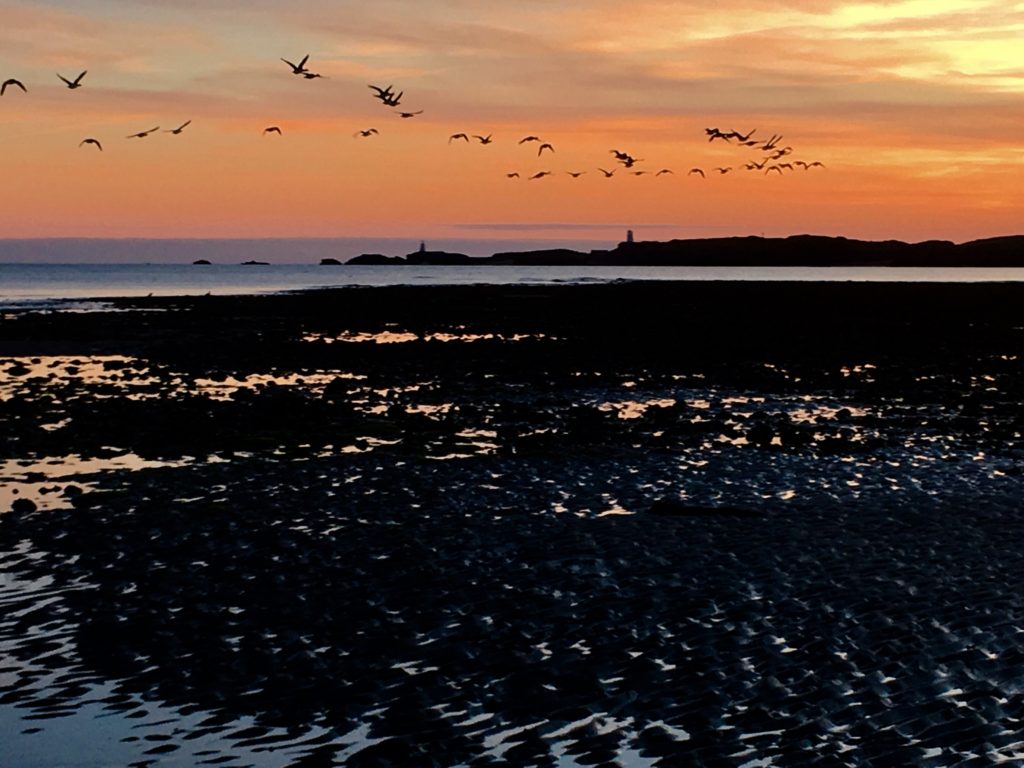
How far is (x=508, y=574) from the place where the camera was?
49.6 feet

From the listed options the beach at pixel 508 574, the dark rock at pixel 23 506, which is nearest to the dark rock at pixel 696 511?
the beach at pixel 508 574

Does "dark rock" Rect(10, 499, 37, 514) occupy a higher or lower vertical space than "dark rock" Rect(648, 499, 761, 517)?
higher

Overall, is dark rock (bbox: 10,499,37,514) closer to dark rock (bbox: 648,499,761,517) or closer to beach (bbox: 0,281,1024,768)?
beach (bbox: 0,281,1024,768)

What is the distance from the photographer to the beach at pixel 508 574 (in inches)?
396

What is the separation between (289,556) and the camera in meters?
16.1

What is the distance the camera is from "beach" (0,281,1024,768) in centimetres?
1005

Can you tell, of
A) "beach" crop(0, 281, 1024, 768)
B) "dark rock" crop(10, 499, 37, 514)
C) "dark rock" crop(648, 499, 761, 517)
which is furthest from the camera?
"dark rock" crop(648, 499, 761, 517)

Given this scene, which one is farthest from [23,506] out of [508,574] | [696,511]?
[696,511]

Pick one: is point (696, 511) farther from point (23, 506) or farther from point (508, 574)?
point (23, 506)

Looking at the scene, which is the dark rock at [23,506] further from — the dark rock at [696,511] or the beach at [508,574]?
the dark rock at [696,511]

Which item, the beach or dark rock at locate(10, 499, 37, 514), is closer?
the beach

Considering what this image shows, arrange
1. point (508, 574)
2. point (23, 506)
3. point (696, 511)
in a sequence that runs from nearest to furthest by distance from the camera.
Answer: point (508, 574)
point (23, 506)
point (696, 511)

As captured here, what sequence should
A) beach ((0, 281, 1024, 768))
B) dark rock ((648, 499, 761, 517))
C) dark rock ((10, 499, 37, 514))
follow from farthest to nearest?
dark rock ((648, 499, 761, 517)) < dark rock ((10, 499, 37, 514)) < beach ((0, 281, 1024, 768))

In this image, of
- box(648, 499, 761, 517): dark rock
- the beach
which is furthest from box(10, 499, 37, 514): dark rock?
box(648, 499, 761, 517): dark rock
